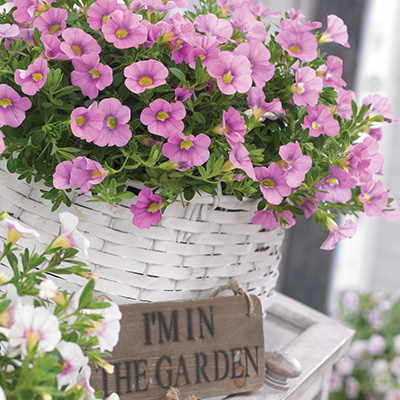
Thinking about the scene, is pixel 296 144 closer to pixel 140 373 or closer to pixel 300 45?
pixel 300 45

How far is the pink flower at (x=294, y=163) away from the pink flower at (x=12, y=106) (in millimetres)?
250

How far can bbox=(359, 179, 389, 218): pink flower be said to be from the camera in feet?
1.90

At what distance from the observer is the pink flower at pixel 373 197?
579 millimetres

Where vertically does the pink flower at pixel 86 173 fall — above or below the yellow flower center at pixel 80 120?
below

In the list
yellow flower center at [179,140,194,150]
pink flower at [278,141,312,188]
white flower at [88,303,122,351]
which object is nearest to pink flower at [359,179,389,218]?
pink flower at [278,141,312,188]

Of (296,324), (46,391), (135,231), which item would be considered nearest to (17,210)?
(135,231)

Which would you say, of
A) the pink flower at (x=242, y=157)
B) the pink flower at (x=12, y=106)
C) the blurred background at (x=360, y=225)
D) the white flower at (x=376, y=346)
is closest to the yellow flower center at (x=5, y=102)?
the pink flower at (x=12, y=106)

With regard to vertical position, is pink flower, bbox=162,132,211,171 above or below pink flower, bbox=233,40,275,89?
below

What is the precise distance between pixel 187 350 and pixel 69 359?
8.3 inches

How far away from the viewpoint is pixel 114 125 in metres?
0.47

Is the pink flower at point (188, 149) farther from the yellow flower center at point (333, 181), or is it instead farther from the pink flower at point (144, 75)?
the yellow flower center at point (333, 181)

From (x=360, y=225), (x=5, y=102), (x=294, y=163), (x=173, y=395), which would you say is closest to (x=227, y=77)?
(x=294, y=163)

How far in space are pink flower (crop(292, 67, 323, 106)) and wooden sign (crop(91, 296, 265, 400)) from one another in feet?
0.77

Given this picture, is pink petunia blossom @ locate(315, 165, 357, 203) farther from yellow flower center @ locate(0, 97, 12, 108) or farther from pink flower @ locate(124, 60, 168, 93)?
yellow flower center @ locate(0, 97, 12, 108)
